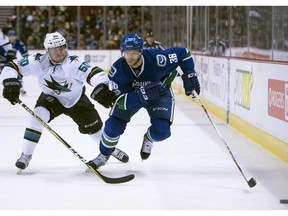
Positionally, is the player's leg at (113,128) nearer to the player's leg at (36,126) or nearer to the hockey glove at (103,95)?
the hockey glove at (103,95)

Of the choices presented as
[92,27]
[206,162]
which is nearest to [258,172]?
[206,162]

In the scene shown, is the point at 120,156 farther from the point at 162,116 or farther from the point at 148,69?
the point at 148,69

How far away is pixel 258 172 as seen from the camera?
14.8ft

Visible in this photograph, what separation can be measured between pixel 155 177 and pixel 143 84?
0.60 metres

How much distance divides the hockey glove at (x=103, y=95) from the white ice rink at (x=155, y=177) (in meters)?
0.49

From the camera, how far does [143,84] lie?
14.4ft

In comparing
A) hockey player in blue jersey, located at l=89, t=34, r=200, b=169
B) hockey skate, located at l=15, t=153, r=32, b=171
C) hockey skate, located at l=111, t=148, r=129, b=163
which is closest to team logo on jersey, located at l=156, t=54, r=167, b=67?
hockey player in blue jersey, located at l=89, t=34, r=200, b=169

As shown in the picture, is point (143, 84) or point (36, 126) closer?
point (143, 84)

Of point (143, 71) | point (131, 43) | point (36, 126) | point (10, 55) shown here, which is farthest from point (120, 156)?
point (10, 55)

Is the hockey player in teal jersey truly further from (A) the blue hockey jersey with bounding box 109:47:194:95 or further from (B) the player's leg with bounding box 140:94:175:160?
(B) the player's leg with bounding box 140:94:175:160

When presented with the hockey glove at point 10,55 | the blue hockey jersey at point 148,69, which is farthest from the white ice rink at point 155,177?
the hockey glove at point 10,55

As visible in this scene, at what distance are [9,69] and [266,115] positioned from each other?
87.3 inches

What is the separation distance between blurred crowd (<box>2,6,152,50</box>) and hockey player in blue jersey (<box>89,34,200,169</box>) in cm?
1375

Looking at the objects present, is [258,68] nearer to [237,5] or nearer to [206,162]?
[206,162]
